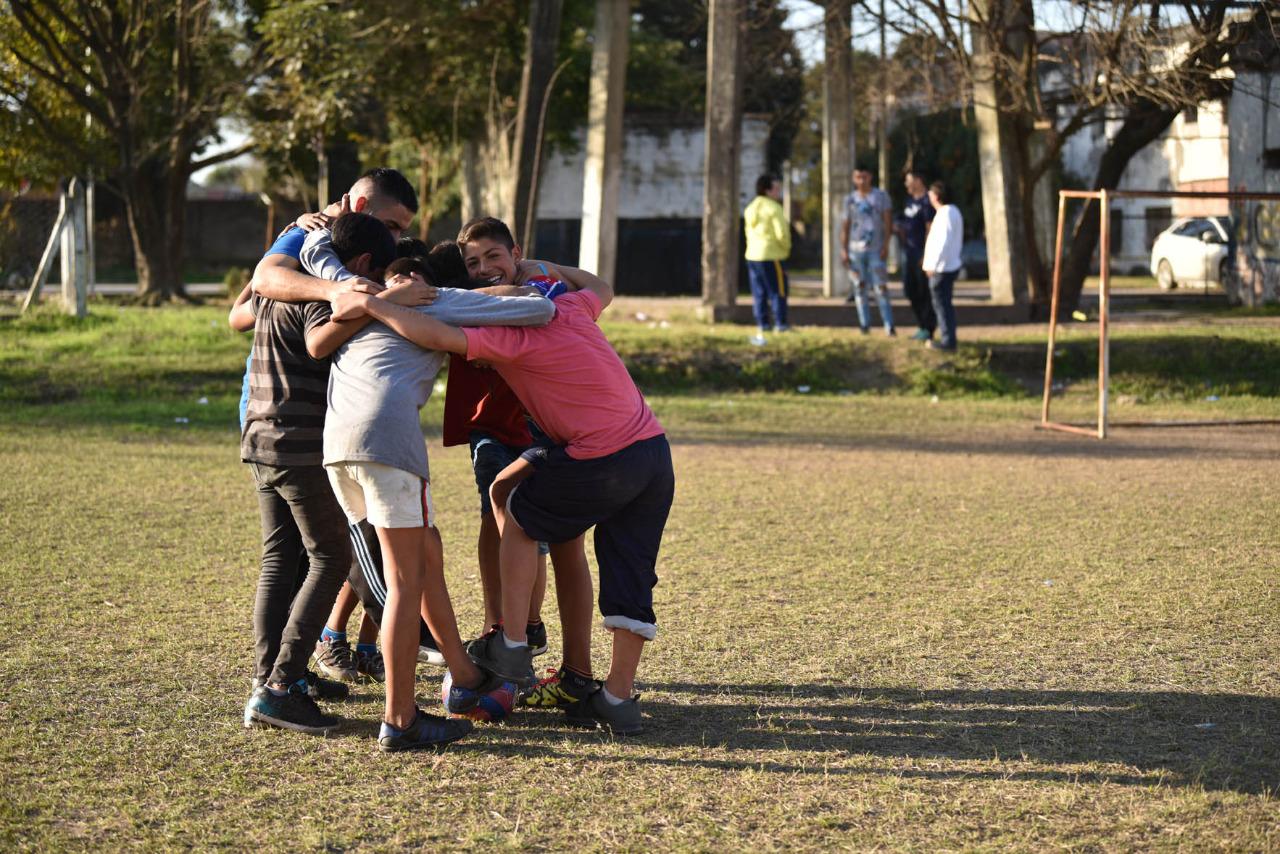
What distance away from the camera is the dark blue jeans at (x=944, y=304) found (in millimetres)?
15617

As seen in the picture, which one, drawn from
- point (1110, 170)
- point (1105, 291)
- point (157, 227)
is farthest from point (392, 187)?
point (157, 227)

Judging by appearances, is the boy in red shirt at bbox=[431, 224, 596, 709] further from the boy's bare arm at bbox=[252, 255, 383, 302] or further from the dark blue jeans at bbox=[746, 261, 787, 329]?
the dark blue jeans at bbox=[746, 261, 787, 329]

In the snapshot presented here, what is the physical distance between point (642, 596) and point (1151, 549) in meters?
4.16

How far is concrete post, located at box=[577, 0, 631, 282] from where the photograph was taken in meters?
20.0

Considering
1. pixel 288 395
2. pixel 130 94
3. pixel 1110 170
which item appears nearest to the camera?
pixel 288 395

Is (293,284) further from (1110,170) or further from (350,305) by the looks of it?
(1110,170)

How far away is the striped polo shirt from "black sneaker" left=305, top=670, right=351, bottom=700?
0.89m

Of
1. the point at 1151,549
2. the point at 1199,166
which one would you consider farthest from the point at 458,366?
the point at 1199,166

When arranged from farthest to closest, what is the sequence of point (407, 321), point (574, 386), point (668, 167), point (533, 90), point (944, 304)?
point (668, 167) < point (533, 90) < point (944, 304) < point (574, 386) < point (407, 321)

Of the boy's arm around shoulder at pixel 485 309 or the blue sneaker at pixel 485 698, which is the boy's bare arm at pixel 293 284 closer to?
the boy's arm around shoulder at pixel 485 309

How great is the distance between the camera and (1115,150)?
19.5 m

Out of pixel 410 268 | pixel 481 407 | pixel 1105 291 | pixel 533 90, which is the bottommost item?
pixel 481 407

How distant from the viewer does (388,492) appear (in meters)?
4.73

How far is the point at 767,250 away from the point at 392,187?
11684 millimetres
